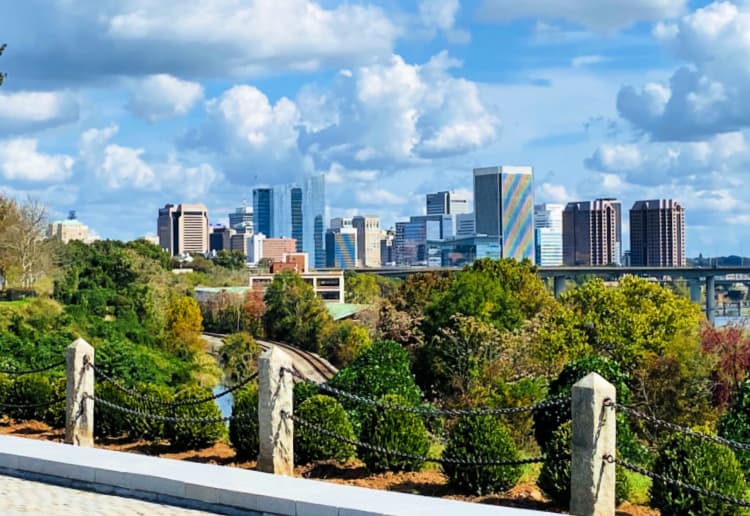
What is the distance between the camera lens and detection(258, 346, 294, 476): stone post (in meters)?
10.8

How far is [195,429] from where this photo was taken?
12.7 metres

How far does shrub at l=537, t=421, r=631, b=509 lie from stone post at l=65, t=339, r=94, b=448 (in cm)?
614

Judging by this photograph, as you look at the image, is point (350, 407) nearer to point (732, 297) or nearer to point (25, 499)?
point (25, 499)

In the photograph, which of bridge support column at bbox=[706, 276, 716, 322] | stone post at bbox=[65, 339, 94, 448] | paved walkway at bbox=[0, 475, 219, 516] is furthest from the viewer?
bridge support column at bbox=[706, 276, 716, 322]

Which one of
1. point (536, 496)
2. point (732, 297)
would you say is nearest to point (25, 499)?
point (536, 496)

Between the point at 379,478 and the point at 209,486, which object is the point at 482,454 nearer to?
the point at 379,478

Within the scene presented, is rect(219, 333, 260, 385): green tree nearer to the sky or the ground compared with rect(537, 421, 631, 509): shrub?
nearer to the ground

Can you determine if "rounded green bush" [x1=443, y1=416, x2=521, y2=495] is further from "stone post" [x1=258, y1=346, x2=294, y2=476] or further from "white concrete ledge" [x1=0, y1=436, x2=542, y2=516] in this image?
"stone post" [x1=258, y1=346, x2=294, y2=476]

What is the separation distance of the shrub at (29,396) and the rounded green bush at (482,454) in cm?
744

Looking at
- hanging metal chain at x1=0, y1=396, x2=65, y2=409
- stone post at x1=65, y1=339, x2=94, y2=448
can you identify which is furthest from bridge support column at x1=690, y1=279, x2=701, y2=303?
stone post at x1=65, y1=339, x2=94, y2=448

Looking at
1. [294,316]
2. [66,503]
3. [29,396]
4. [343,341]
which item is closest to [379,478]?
[66,503]

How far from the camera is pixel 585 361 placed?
13727 mm

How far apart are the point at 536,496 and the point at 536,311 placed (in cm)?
4116

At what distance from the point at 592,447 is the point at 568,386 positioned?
4.63 m
